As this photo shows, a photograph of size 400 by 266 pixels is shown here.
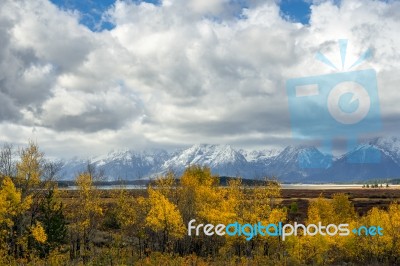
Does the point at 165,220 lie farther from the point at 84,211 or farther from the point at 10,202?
the point at 10,202

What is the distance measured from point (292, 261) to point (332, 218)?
64.7ft

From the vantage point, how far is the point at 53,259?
25750mm

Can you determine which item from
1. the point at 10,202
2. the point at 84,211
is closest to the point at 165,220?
the point at 84,211

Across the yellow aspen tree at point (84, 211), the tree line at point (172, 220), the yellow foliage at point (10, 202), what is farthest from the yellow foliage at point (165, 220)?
the yellow foliage at point (10, 202)

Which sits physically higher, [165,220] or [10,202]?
[10,202]

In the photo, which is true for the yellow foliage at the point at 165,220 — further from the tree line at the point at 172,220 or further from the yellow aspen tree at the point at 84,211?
the yellow aspen tree at the point at 84,211

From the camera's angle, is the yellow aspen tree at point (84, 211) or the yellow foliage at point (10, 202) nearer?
the yellow foliage at point (10, 202)

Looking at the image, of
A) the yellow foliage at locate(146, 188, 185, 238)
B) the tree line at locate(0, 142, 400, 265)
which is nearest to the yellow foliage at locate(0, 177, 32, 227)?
the tree line at locate(0, 142, 400, 265)

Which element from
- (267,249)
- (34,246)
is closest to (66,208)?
(34,246)

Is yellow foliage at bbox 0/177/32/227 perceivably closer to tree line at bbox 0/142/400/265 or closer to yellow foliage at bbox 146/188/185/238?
tree line at bbox 0/142/400/265

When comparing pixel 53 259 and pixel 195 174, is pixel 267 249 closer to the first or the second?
pixel 53 259

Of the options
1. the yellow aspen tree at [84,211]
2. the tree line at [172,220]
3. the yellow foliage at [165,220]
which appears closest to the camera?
the tree line at [172,220]

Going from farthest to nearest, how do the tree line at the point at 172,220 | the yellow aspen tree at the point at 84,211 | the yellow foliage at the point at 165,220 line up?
the yellow aspen tree at the point at 84,211 → the yellow foliage at the point at 165,220 → the tree line at the point at 172,220

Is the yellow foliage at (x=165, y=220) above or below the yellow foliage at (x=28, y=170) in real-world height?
below
